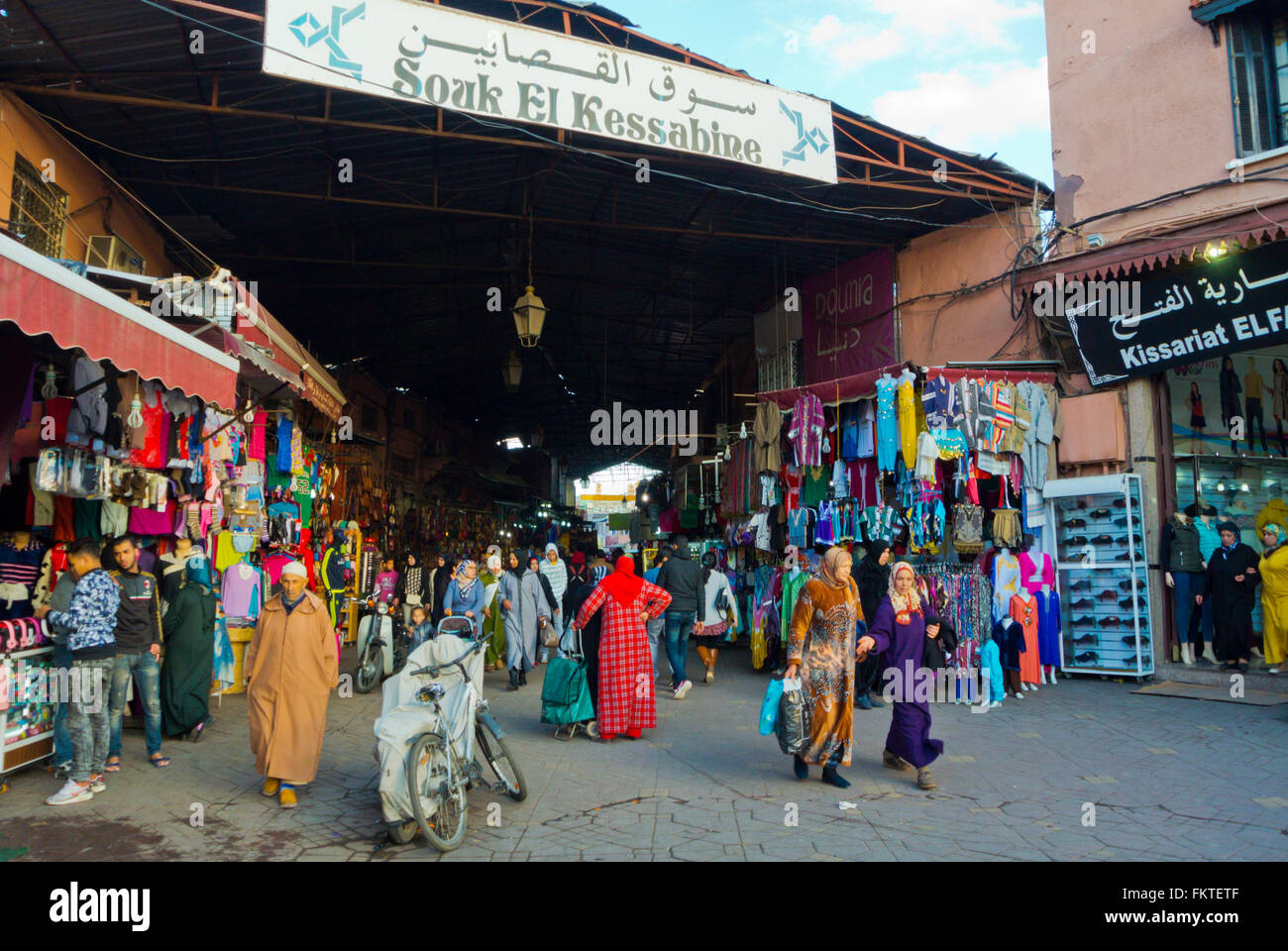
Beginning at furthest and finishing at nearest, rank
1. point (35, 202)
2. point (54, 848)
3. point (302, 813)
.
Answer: point (35, 202), point (302, 813), point (54, 848)

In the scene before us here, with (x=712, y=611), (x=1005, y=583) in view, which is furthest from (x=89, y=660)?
(x=1005, y=583)

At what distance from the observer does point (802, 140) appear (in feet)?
33.5

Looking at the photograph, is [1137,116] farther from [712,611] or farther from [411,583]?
[411,583]

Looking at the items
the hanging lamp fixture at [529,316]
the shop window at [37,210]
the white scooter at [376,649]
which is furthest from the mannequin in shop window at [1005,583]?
the shop window at [37,210]

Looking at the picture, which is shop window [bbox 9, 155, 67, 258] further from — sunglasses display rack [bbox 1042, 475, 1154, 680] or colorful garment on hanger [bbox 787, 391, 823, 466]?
sunglasses display rack [bbox 1042, 475, 1154, 680]

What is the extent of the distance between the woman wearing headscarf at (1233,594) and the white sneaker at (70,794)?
10387 mm

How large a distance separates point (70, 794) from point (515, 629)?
524 cm

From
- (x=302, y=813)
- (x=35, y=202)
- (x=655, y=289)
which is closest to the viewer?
(x=302, y=813)

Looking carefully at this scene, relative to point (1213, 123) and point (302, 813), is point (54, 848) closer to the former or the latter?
point (302, 813)

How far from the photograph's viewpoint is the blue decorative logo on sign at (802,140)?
10.1m

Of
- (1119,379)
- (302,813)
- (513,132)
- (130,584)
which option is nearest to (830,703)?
(302,813)

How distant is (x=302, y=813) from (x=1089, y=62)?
11.7 metres

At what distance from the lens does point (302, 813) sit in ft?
16.8

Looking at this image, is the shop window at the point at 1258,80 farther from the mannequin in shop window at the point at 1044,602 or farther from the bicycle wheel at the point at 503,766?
the bicycle wheel at the point at 503,766
